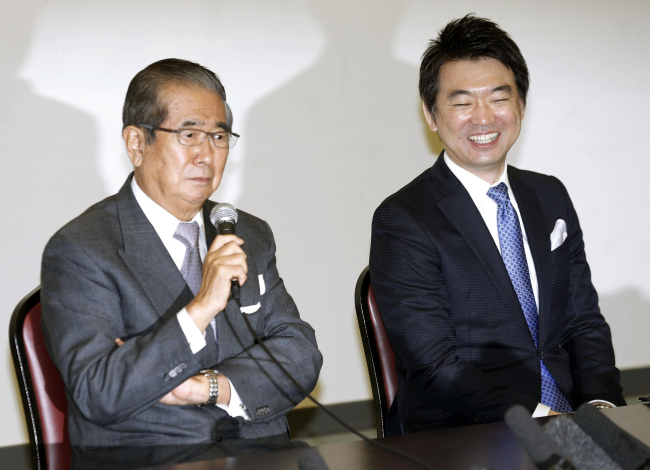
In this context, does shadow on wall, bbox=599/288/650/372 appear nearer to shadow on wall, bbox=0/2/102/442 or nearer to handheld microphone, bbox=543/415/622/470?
shadow on wall, bbox=0/2/102/442

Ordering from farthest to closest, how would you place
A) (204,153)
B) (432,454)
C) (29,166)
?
(29,166), (204,153), (432,454)

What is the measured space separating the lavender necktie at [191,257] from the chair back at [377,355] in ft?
1.57

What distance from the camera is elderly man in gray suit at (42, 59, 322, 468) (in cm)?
192

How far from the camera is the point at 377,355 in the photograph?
2.42 meters

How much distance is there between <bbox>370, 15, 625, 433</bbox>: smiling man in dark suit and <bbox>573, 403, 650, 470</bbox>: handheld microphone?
834mm

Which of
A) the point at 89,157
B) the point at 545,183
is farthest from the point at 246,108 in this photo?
the point at 545,183

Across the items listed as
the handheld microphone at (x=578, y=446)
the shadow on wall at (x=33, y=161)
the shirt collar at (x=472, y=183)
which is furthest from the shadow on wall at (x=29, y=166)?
the handheld microphone at (x=578, y=446)

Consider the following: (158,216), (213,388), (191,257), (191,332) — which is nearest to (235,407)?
(213,388)

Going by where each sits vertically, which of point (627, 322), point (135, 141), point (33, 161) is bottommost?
point (627, 322)

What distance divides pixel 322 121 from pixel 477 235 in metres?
1.77

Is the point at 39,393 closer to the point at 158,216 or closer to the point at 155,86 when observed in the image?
the point at 158,216

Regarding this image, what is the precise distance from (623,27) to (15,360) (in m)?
4.02

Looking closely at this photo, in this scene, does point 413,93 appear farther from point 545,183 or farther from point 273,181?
point 545,183

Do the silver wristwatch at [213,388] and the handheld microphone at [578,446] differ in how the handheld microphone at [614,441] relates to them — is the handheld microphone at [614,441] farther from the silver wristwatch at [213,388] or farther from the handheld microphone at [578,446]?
the silver wristwatch at [213,388]
